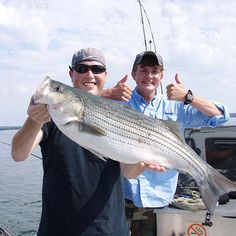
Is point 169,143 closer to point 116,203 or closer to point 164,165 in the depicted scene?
point 164,165

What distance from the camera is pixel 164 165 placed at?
3449 mm

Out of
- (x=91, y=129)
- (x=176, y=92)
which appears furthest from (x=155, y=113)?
(x=91, y=129)

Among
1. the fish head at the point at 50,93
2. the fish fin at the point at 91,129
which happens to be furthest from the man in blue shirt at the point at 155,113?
the fish head at the point at 50,93

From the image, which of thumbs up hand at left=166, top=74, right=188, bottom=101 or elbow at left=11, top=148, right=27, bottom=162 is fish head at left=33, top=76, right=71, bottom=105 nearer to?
elbow at left=11, top=148, right=27, bottom=162

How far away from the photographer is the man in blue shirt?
4582 millimetres

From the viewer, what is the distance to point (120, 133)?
3.23 meters

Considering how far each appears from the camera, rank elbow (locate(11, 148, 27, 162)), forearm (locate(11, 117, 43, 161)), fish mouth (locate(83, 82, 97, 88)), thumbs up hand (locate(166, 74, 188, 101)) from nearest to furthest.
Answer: forearm (locate(11, 117, 43, 161)), elbow (locate(11, 148, 27, 162)), fish mouth (locate(83, 82, 97, 88)), thumbs up hand (locate(166, 74, 188, 101))

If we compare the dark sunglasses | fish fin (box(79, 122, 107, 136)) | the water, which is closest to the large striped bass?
fish fin (box(79, 122, 107, 136))

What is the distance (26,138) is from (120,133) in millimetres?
736

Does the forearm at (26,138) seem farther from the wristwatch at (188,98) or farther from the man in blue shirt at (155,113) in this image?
the wristwatch at (188,98)

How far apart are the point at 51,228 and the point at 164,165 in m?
1.07

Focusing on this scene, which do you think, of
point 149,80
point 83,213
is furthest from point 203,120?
point 83,213

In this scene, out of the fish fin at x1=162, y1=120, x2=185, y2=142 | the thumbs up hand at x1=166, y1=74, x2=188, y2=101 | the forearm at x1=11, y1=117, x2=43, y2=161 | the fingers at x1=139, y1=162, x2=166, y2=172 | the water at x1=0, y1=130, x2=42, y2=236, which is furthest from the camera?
the water at x1=0, y1=130, x2=42, y2=236

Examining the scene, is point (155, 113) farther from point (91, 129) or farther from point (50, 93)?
point (50, 93)
